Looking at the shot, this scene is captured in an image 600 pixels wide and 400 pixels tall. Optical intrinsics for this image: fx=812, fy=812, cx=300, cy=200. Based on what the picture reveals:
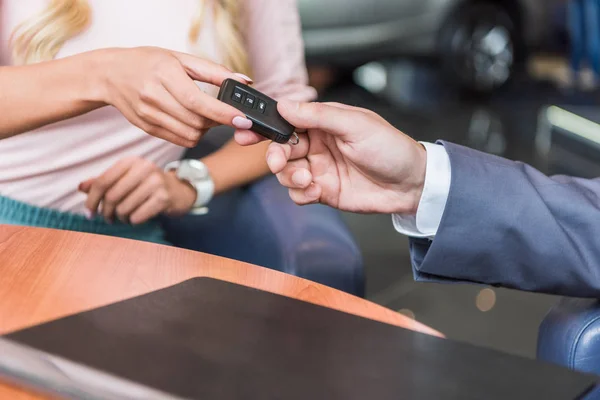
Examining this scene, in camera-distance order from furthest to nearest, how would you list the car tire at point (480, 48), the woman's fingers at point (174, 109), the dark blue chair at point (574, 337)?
the car tire at point (480, 48)
the woman's fingers at point (174, 109)
the dark blue chair at point (574, 337)

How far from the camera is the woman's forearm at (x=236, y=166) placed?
1307 millimetres

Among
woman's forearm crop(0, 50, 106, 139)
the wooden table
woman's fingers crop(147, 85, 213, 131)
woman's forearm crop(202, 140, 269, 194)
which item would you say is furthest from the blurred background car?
the wooden table

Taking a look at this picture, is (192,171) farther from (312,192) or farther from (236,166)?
(312,192)

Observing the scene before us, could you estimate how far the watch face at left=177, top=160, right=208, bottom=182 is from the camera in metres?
1.30

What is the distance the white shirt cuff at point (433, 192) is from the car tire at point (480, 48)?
13.6 ft

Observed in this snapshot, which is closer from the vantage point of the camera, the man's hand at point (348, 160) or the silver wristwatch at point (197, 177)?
the man's hand at point (348, 160)

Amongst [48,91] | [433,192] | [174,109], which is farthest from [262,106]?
[48,91]

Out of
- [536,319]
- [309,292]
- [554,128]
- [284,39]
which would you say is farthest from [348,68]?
[309,292]

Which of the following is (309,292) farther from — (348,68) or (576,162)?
(348,68)

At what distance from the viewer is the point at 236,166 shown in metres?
1.32

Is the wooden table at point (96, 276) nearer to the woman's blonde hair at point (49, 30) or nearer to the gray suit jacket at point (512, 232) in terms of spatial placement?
the gray suit jacket at point (512, 232)

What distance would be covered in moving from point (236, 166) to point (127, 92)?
38 centimetres

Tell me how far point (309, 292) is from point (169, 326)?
18 cm

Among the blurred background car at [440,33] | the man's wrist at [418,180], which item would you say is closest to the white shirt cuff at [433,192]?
the man's wrist at [418,180]
